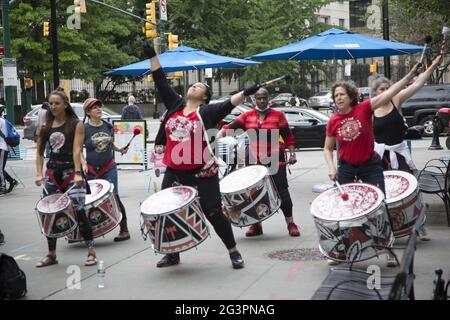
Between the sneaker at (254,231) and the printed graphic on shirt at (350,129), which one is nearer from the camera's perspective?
the printed graphic on shirt at (350,129)

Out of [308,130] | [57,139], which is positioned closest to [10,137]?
[57,139]

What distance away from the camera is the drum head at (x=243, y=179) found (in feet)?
27.9

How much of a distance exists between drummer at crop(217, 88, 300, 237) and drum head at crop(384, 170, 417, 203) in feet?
4.86

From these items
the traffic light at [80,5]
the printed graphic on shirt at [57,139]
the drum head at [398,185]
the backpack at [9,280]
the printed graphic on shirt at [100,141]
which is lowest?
the backpack at [9,280]

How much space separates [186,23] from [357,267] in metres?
44.7

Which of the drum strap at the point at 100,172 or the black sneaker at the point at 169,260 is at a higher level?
the drum strap at the point at 100,172

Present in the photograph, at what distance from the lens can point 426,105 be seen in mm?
26062

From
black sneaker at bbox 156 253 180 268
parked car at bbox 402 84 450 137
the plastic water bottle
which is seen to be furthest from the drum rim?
parked car at bbox 402 84 450 137

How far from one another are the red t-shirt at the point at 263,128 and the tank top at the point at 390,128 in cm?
122

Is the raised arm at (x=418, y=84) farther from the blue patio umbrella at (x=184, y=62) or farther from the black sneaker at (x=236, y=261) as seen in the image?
the blue patio umbrella at (x=184, y=62)

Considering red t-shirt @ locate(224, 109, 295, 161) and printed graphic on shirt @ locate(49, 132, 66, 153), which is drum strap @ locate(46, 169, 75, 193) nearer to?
printed graphic on shirt @ locate(49, 132, 66, 153)

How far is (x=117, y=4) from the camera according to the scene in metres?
49.5

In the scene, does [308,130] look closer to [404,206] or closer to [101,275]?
[404,206]

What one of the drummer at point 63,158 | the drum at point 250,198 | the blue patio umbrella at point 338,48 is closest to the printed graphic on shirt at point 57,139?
the drummer at point 63,158
